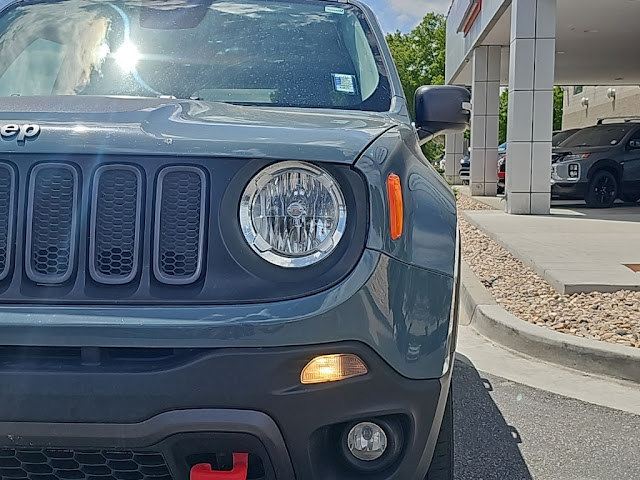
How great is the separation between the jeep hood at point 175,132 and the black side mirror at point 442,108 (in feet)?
3.34

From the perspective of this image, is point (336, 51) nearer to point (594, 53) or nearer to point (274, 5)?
point (274, 5)

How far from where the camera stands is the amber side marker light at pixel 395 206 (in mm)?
1899

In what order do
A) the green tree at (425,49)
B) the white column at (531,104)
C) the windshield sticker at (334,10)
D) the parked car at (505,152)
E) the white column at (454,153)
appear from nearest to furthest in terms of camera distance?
the windshield sticker at (334,10) < the white column at (531,104) < the parked car at (505,152) < the white column at (454,153) < the green tree at (425,49)

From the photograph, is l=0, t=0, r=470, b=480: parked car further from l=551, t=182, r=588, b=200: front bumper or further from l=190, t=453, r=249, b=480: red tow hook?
l=551, t=182, r=588, b=200: front bumper

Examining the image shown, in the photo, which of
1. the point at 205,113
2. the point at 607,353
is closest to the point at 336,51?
the point at 205,113

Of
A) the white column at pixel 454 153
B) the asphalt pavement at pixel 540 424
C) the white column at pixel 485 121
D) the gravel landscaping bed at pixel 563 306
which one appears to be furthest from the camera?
the white column at pixel 454 153

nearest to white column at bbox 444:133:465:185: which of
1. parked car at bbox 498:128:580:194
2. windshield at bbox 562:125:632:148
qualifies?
parked car at bbox 498:128:580:194

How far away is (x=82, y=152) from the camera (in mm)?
1834

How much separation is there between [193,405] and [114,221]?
1.55 ft

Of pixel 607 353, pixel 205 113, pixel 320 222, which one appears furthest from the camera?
pixel 607 353

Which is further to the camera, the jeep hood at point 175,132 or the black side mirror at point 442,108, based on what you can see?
the black side mirror at point 442,108

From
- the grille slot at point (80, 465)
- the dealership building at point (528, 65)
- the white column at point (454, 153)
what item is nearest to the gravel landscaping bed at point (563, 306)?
the grille slot at point (80, 465)

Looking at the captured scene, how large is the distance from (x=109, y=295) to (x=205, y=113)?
61 cm

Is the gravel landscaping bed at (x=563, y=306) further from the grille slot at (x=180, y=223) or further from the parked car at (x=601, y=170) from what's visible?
the parked car at (x=601, y=170)
